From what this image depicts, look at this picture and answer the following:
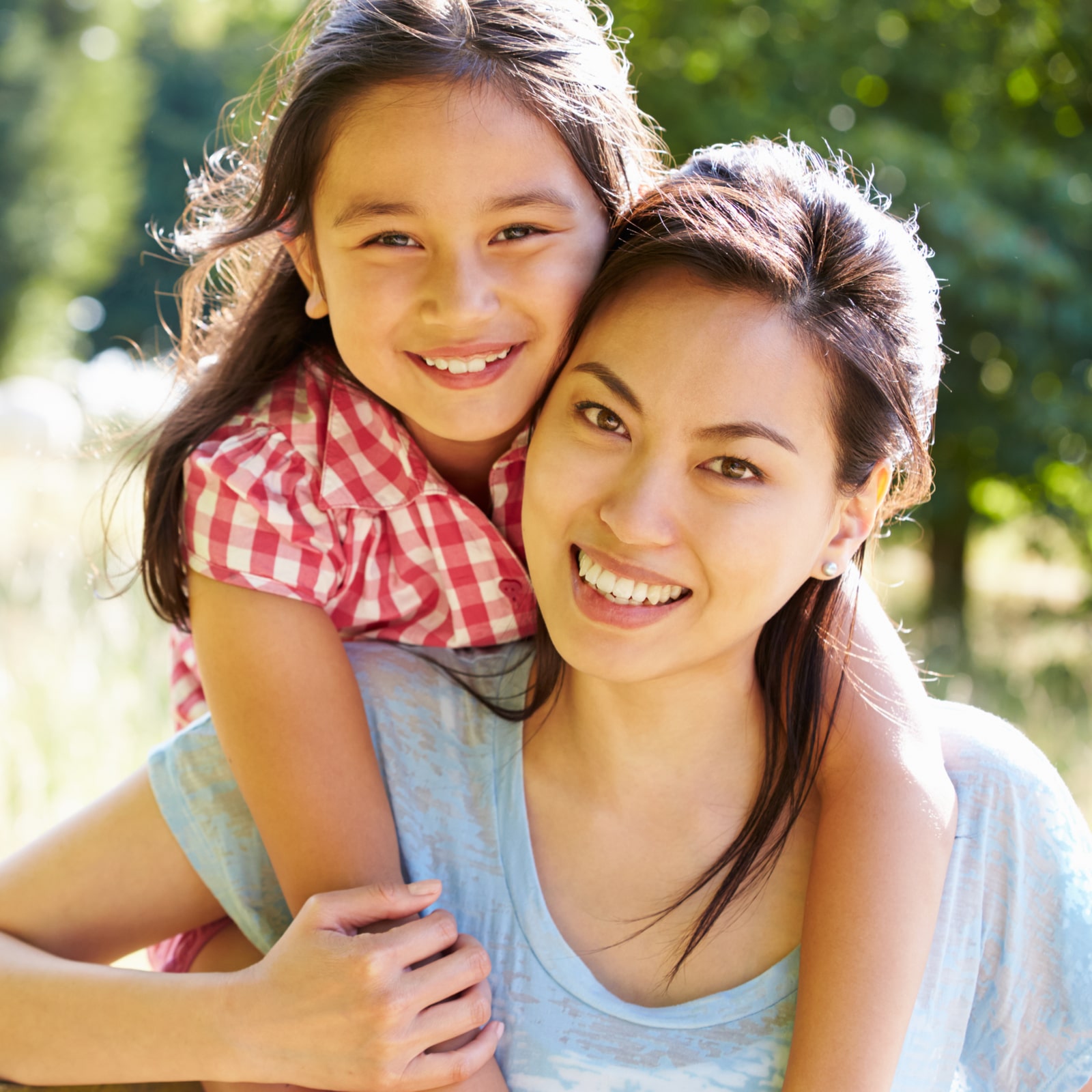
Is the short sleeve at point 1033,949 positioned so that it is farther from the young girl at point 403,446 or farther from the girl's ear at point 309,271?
the girl's ear at point 309,271

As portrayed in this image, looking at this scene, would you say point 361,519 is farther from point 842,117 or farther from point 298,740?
point 842,117

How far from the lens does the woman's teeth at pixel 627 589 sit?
1.76 m

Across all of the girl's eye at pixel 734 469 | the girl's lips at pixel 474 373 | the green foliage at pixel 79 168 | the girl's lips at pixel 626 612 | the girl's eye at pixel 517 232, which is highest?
the green foliage at pixel 79 168

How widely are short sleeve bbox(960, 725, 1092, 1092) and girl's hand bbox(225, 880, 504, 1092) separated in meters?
0.74

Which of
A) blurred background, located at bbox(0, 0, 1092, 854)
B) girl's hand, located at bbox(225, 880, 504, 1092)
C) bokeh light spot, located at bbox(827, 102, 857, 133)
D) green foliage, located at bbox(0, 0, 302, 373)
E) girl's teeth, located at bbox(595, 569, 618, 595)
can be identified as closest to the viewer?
girl's hand, located at bbox(225, 880, 504, 1092)

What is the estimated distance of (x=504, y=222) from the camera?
2.02 m

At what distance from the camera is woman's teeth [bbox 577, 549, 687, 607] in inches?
69.2

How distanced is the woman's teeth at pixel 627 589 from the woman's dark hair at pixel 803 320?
0.31 meters

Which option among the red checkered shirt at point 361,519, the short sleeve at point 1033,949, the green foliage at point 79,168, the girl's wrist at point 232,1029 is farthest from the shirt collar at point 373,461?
the green foliage at point 79,168

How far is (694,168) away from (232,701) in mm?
1131

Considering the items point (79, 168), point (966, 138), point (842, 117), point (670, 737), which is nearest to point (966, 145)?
point (966, 138)

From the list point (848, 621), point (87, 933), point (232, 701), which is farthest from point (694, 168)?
point (87, 933)

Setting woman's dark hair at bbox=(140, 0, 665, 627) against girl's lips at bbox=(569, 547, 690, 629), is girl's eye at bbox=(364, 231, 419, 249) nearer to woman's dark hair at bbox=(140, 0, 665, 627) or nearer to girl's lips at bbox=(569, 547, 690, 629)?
woman's dark hair at bbox=(140, 0, 665, 627)

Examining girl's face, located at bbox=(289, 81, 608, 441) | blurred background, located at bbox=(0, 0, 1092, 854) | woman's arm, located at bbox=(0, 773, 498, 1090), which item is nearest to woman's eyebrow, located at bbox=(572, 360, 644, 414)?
girl's face, located at bbox=(289, 81, 608, 441)
